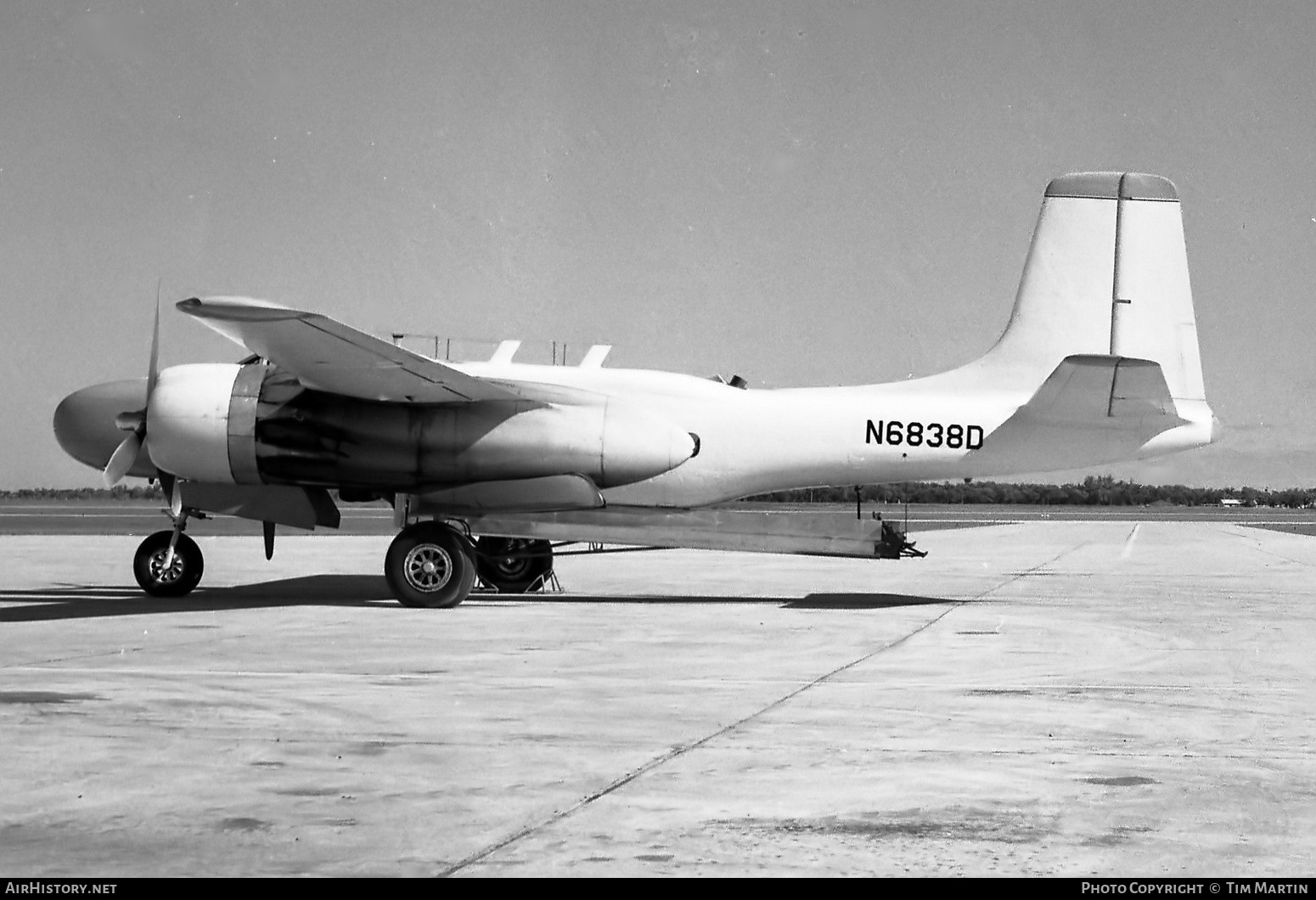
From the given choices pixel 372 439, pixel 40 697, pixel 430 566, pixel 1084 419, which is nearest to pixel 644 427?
pixel 430 566

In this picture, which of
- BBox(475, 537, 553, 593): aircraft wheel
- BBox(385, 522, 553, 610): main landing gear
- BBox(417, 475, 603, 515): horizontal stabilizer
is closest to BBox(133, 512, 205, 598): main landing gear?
BBox(385, 522, 553, 610): main landing gear

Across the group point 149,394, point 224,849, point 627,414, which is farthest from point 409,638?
point 224,849

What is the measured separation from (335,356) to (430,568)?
115 inches

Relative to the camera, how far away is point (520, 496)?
59.2 ft

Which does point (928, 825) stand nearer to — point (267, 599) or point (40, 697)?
point (40, 697)

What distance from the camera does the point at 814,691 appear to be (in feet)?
33.7

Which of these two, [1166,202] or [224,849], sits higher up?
[1166,202]

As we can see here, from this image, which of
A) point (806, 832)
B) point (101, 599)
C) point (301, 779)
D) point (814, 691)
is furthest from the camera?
point (101, 599)

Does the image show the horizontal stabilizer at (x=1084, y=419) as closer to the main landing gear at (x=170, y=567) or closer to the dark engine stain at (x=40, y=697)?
the main landing gear at (x=170, y=567)

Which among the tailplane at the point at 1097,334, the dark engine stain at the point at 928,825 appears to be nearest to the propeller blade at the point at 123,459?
the tailplane at the point at 1097,334

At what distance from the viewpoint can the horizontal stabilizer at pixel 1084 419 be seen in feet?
57.9

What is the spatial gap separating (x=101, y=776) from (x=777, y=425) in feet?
42.1

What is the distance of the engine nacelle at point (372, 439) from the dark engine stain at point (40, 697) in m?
8.03

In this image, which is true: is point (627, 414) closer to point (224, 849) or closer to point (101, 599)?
point (101, 599)
